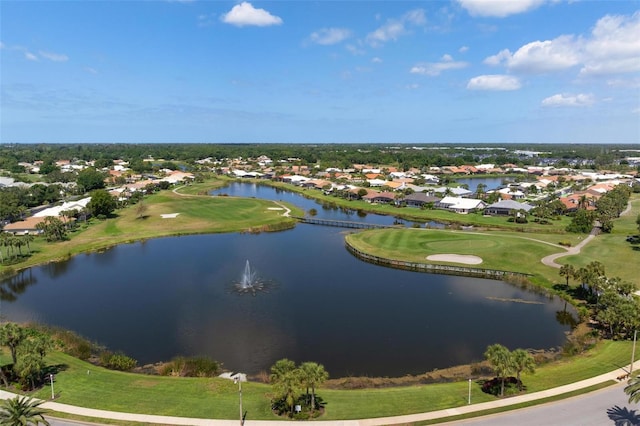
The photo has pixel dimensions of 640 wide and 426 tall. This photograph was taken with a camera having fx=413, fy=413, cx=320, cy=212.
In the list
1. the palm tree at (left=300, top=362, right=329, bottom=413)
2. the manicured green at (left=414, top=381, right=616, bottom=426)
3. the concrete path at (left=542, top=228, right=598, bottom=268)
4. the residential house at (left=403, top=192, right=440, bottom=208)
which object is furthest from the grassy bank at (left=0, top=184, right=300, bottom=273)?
the manicured green at (left=414, top=381, right=616, bottom=426)

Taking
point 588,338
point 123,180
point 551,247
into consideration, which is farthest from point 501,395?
point 123,180

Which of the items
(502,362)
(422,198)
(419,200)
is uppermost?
(422,198)

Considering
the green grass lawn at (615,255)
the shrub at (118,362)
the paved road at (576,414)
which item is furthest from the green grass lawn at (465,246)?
the shrub at (118,362)

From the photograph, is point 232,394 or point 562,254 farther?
point 562,254

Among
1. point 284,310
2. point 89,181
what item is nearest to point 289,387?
point 284,310

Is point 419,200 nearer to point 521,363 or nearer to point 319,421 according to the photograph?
point 521,363
